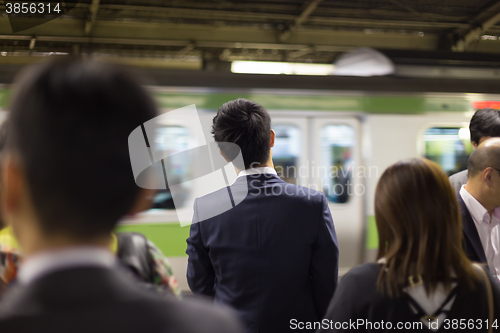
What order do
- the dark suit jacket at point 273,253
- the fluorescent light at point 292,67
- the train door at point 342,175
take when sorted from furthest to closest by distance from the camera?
the fluorescent light at point 292,67, the train door at point 342,175, the dark suit jacket at point 273,253

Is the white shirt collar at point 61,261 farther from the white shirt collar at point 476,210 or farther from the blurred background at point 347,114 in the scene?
the blurred background at point 347,114

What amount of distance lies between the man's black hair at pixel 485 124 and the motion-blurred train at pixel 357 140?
1.54 meters

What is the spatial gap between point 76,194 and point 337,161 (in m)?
4.22

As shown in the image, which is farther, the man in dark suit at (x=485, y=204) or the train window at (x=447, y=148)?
the train window at (x=447, y=148)

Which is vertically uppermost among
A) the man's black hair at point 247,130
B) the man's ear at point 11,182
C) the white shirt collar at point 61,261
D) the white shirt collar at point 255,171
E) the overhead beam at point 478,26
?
the overhead beam at point 478,26

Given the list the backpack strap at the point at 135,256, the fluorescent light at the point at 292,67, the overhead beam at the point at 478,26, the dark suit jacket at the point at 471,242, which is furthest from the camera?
the overhead beam at the point at 478,26

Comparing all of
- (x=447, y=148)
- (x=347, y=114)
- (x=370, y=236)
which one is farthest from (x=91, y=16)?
(x=447, y=148)

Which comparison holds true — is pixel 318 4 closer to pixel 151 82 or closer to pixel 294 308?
pixel 151 82

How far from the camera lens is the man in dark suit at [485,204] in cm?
212

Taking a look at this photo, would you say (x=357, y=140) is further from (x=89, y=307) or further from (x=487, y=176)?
(x=89, y=307)

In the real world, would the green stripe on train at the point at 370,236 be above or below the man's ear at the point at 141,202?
below

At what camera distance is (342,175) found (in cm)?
470

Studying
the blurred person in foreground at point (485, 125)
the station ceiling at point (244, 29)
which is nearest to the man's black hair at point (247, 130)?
the blurred person in foreground at point (485, 125)

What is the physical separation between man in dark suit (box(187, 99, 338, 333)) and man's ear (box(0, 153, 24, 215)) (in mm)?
1255
